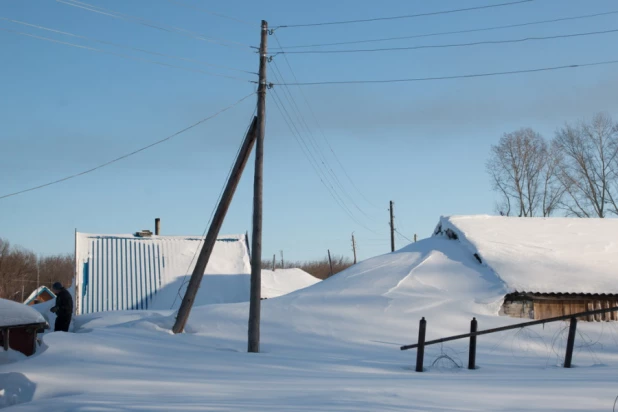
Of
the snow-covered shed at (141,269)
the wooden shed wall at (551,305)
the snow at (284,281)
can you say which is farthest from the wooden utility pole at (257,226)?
the snow at (284,281)

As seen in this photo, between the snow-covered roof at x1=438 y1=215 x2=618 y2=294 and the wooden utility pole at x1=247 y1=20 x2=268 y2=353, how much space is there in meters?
8.12

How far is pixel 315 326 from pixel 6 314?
7.24 meters

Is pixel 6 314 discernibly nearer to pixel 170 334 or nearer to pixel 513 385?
pixel 170 334

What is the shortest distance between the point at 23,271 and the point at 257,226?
56654 millimetres

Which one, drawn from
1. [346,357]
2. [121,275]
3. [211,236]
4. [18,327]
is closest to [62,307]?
[18,327]

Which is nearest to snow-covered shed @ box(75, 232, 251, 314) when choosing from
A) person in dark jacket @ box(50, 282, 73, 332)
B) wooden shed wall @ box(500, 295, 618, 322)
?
person in dark jacket @ box(50, 282, 73, 332)

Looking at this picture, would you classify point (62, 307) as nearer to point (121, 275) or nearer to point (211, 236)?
point (211, 236)

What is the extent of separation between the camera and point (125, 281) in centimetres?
2844

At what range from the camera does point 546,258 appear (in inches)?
853

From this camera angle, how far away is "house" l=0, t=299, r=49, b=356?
13.7 m

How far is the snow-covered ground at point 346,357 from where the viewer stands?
772cm

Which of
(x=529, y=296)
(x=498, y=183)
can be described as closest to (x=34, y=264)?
(x=498, y=183)

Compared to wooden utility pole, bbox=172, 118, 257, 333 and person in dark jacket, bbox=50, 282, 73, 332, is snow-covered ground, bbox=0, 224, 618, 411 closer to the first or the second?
wooden utility pole, bbox=172, 118, 257, 333

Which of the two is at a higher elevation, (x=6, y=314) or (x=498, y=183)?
(x=498, y=183)
